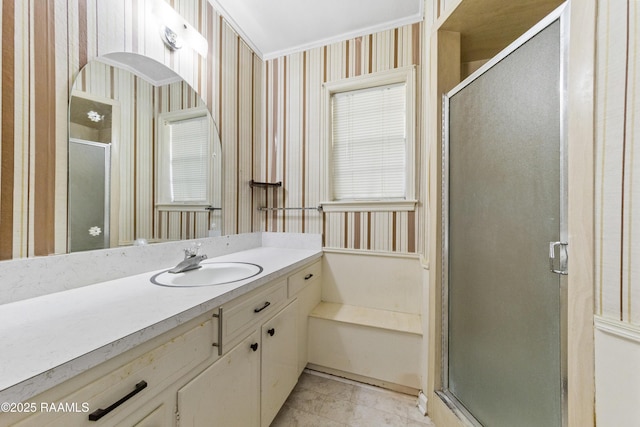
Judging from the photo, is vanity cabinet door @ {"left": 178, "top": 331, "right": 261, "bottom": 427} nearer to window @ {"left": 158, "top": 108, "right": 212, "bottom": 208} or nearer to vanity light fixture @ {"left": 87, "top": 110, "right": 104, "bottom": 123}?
window @ {"left": 158, "top": 108, "right": 212, "bottom": 208}

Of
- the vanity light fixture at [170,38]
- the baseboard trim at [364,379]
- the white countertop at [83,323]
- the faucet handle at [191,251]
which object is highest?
the vanity light fixture at [170,38]

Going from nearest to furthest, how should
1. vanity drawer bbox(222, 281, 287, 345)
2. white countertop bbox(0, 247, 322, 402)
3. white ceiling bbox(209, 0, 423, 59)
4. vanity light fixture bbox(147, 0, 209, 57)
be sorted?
white countertop bbox(0, 247, 322, 402) → vanity drawer bbox(222, 281, 287, 345) → vanity light fixture bbox(147, 0, 209, 57) → white ceiling bbox(209, 0, 423, 59)

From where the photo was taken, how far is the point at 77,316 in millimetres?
682

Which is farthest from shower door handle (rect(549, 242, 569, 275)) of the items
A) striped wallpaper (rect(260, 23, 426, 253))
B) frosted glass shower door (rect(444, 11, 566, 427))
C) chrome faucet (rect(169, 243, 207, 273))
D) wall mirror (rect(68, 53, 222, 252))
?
wall mirror (rect(68, 53, 222, 252))

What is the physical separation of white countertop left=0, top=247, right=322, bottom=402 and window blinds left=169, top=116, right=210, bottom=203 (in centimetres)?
60

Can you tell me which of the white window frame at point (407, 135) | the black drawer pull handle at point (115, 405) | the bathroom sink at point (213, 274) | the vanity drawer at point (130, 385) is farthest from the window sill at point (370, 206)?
the black drawer pull handle at point (115, 405)

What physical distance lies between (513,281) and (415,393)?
111 centimetres

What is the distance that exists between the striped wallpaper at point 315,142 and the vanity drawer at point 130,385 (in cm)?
136

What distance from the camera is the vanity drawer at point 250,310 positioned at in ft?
2.98

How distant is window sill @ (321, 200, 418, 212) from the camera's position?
182cm

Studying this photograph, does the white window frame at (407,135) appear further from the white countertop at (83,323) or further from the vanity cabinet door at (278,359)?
the white countertop at (83,323)

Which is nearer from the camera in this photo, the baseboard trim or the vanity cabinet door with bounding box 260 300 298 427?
the vanity cabinet door with bounding box 260 300 298 427

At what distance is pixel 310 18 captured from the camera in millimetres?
1818

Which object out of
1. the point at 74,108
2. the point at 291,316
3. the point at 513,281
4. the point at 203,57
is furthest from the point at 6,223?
the point at 513,281
